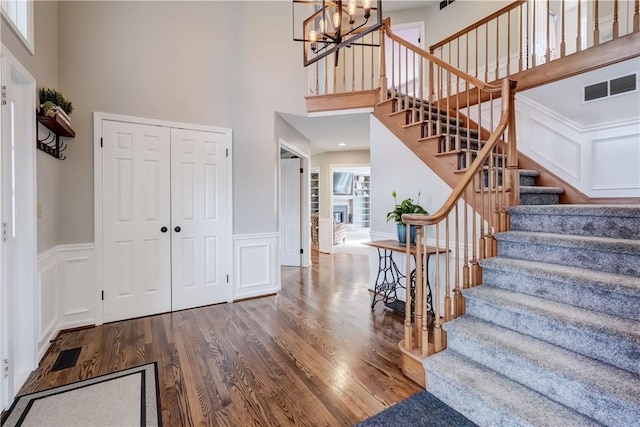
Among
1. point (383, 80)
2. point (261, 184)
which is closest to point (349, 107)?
point (383, 80)

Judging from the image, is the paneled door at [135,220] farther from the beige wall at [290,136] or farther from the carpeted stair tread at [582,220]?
the carpeted stair tread at [582,220]

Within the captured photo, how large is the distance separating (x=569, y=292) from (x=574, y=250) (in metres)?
0.36

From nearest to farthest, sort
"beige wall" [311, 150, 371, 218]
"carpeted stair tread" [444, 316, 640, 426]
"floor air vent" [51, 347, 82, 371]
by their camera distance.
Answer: "carpeted stair tread" [444, 316, 640, 426]
"floor air vent" [51, 347, 82, 371]
"beige wall" [311, 150, 371, 218]

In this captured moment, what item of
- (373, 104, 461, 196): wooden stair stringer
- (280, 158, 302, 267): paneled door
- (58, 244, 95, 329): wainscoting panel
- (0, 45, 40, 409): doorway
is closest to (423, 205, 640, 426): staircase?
(373, 104, 461, 196): wooden stair stringer

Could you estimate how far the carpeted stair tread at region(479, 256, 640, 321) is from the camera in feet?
5.46

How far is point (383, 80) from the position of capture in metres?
3.74

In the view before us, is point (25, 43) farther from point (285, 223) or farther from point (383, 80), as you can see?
point (285, 223)

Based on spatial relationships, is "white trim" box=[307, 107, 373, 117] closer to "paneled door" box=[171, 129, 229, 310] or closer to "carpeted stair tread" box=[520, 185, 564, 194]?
"paneled door" box=[171, 129, 229, 310]

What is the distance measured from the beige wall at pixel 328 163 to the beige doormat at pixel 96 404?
17.1ft

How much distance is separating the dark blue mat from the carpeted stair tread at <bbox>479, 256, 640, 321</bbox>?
0.97 metres

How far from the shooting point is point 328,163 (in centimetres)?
695

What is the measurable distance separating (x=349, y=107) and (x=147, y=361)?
347cm

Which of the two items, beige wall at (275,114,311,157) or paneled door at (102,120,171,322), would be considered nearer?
paneled door at (102,120,171,322)

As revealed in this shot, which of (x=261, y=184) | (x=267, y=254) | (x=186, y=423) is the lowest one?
(x=186, y=423)
